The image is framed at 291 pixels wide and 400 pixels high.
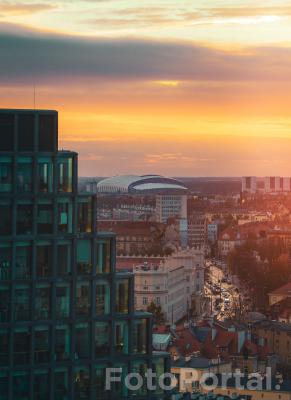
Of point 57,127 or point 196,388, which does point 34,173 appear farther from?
point 196,388

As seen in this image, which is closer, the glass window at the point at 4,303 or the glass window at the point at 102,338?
the glass window at the point at 4,303

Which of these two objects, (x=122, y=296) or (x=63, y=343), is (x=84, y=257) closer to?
(x=122, y=296)

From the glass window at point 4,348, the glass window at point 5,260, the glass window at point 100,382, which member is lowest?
the glass window at point 100,382

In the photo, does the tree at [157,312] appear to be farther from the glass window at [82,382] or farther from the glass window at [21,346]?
the glass window at [21,346]

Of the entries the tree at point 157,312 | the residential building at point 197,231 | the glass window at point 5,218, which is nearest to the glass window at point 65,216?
the glass window at point 5,218

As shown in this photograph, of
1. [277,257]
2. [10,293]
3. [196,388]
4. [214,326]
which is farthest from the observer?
[277,257]

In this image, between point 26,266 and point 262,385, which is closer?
point 26,266

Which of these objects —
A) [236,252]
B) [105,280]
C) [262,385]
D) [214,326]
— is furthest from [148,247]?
[105,280]
